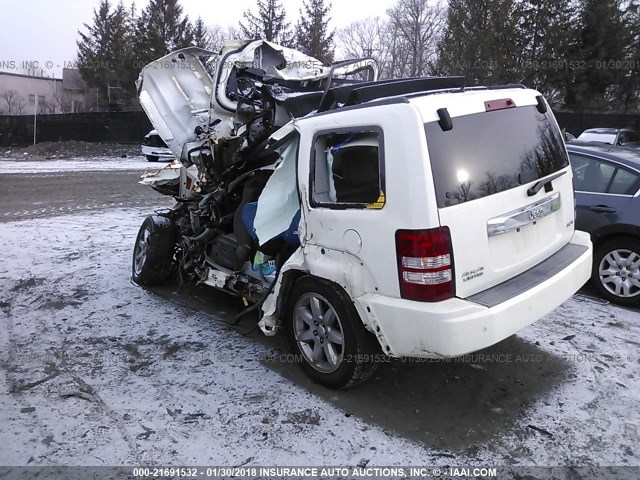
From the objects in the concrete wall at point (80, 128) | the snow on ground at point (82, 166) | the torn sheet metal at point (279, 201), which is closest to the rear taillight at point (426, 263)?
the torn sheet metal at point (279, 201)

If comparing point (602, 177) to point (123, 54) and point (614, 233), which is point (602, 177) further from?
point (123, 54)

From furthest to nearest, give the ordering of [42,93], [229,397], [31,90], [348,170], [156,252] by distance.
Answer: [42,93] < [31,90] < [156,252] < [229,397] < [348,170]

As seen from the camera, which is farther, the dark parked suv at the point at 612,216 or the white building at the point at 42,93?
the white building at the point at 42,93

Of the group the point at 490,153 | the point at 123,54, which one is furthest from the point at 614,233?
the point at 123,54

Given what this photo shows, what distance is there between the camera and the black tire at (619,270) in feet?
16.6

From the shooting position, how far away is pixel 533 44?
2798cm

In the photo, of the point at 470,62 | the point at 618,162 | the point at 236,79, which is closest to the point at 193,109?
the point at 236,79

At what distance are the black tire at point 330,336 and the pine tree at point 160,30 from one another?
117ft

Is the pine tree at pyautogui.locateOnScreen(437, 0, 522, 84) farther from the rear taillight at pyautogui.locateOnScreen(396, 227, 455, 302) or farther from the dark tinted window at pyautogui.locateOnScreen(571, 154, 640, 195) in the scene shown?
the rear taillight at pyautogui.locateOnScreen(396, 227, 455, 302)

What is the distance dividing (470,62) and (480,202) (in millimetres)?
26777

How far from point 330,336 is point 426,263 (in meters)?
0.98

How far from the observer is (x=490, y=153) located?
3273 mm

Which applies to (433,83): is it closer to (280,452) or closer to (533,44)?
(280,452)

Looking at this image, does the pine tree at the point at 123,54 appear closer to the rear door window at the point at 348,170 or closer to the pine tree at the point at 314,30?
the pine tree at the point at 314,30
